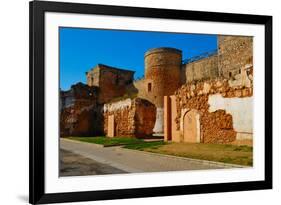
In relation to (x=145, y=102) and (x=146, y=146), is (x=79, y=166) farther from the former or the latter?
(x=145, y=102)

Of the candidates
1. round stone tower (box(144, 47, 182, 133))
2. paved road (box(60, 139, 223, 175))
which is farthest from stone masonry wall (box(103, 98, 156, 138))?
paved road (box(60, 139, 223, 175))

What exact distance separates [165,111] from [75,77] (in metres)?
1.88

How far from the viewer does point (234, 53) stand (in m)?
7.92

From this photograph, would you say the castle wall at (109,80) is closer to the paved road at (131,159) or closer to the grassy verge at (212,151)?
the paved road at (131,159)

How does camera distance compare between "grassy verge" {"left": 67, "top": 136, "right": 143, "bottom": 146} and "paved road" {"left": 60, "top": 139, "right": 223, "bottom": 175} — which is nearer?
"paved road" {"left": 60, "top": 139, "right": 223, "bottom": 175}

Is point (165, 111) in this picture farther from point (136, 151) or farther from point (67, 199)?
point (67, 199)

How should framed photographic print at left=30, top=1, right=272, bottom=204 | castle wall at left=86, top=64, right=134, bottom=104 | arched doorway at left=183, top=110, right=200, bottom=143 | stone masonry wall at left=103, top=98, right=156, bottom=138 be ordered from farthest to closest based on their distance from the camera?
arched doorway at left=183, top=110, right=200, bottom=143
stone masonry wall at left=103, top=98, right=156, bottom=138
castle wall at left=86, top=64, right=134, bottom=104
framed photographic print at left=30, top=1, right=272, bottom=204

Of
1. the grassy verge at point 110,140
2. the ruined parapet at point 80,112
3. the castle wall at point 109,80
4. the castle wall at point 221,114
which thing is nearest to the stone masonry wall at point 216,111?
the castle wall at point 221,114

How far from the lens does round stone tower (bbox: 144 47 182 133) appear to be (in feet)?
24.1

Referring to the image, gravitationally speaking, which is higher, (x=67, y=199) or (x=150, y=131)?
(x=150, y=131)

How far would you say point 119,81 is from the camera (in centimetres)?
702

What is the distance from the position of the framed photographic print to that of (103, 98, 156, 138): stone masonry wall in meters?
0.02

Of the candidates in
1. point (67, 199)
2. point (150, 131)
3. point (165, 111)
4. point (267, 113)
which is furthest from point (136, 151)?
point (267, 113)

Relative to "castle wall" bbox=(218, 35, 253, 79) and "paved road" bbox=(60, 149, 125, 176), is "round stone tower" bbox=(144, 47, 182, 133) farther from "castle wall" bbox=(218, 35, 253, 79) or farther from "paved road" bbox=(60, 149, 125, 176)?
"paved road" bbox=(60, 149, 125, 176)
